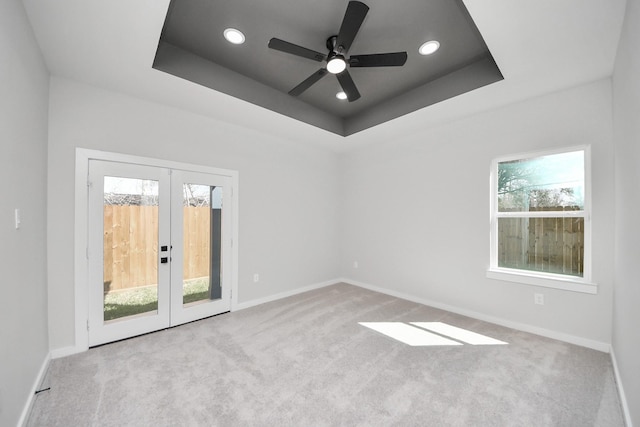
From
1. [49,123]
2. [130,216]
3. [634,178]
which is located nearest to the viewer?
[634,178]

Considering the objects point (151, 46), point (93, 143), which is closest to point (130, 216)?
point (93, 143)

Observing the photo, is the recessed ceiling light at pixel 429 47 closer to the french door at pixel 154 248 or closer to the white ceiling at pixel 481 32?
the white ceiling at pixel 481 32

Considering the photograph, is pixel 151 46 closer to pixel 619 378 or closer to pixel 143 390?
pixel 143 390

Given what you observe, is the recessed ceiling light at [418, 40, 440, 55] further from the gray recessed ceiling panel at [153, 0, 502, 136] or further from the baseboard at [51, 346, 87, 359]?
the baseboard at [51, 346, 87, 359]

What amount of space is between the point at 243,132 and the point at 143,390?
10.4 feet

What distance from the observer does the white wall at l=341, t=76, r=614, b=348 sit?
100.0 inches

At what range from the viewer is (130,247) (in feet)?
9.20

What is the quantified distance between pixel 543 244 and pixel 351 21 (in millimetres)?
3205

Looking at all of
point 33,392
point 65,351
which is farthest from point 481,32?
point 65,351

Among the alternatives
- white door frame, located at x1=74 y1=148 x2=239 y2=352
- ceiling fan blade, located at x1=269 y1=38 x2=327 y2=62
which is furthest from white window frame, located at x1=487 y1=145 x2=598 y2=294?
white door frame, located at x1=74 y1=148 x2=239 y2=352

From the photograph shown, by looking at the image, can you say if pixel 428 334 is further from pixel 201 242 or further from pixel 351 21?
pixel 351 21

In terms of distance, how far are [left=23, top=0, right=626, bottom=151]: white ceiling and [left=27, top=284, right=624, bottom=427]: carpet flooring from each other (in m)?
2.72

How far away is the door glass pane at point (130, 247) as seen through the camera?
106 inches

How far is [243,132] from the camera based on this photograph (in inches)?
147
